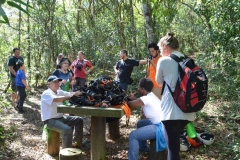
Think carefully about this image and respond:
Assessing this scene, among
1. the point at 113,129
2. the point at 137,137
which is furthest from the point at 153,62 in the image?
the point at 137,137

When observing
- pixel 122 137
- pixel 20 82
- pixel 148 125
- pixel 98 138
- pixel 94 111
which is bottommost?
pixel 122 137

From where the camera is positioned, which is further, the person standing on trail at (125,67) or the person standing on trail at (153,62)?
the person standing on trail at (125,67)

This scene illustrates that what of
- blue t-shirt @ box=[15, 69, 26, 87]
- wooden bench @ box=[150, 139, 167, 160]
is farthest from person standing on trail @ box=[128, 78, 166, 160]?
blue t-shirt @ box=[15, 69, 26, 87]

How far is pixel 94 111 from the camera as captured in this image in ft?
13.3

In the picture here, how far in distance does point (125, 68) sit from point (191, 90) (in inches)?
154

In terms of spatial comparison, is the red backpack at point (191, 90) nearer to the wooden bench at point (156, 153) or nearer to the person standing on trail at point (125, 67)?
the wooden bench at point (156, 153)

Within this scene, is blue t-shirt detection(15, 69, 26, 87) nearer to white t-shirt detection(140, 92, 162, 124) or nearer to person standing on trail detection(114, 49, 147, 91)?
person standing on trail detection(114, 49, 147, 91)

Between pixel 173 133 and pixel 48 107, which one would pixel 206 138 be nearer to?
pixel 173 133

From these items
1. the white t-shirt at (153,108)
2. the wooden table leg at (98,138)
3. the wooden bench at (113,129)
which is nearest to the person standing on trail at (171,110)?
the white t-shirt at (153,108)

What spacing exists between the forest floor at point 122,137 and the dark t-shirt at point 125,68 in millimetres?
1188

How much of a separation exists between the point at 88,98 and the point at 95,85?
0.30 metres

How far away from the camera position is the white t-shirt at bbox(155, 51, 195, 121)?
3135 millimetres

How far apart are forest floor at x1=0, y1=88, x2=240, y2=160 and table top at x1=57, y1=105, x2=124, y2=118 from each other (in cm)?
89

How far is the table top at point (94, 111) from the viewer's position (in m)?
3.95
